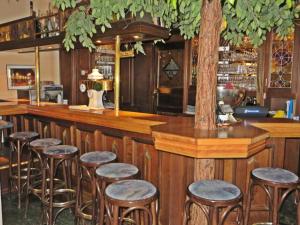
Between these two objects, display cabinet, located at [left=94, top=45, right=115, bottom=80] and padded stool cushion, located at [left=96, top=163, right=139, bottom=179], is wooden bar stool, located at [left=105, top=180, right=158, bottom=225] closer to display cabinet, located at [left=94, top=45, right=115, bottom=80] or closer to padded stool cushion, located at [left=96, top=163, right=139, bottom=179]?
padded stool cushion, located at [left=96, top=163, right=139, bottom=179]

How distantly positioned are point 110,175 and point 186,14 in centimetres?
147

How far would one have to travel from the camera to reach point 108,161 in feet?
8.00

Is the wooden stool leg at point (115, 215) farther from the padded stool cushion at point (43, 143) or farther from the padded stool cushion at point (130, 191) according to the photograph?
the padded stool cushion at point (43, 143)

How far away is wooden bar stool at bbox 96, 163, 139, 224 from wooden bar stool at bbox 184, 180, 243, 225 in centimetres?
50

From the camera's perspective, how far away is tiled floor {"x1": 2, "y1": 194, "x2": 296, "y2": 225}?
115 inches

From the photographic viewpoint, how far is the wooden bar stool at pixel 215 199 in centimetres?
170

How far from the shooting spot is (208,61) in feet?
6.64

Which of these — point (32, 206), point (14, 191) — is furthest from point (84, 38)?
point (14, 191)

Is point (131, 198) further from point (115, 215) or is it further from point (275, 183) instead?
point (275, 183)

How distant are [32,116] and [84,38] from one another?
1903mm

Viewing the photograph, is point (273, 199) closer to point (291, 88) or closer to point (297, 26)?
point (291, 88)

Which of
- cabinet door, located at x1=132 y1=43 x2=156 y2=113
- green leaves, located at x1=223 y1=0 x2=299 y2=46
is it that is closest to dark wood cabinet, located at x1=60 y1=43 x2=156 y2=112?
cabinet door, located at x1=132 y1=43 x2=156 y2=113

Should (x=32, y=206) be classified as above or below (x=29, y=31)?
below

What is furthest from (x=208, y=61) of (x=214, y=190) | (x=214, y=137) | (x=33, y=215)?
(x=33, y=215)
